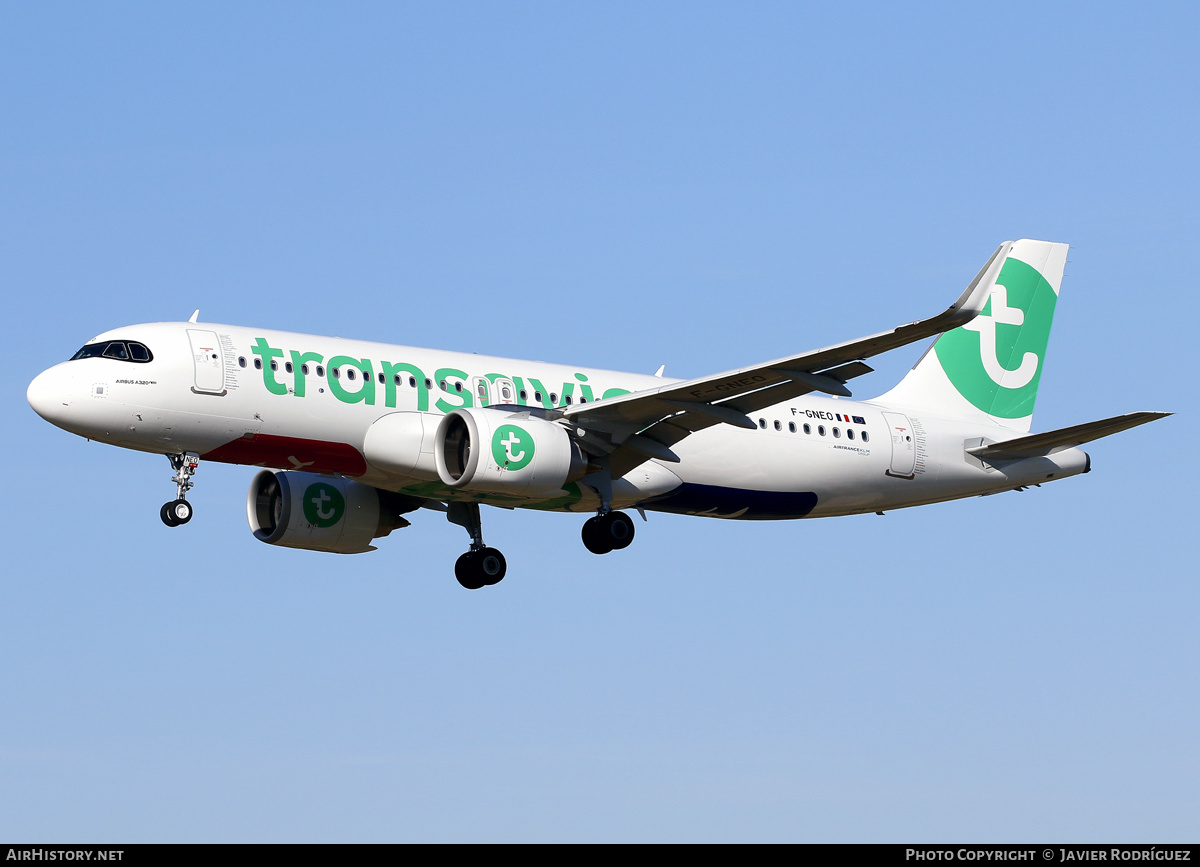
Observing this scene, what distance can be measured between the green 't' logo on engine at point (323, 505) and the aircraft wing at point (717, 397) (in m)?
6.56

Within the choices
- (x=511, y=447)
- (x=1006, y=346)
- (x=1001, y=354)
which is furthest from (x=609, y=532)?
(x=1006, y=346)

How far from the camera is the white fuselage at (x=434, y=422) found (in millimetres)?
32750

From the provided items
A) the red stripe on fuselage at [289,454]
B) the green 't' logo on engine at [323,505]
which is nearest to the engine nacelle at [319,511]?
the green 't' logo on engine at [323,505]

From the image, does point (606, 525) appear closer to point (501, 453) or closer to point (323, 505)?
point (501, 453)

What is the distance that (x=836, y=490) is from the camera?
39344mm

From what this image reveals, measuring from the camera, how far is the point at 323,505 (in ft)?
127

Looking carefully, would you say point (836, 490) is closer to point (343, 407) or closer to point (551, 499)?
point (551, 499)

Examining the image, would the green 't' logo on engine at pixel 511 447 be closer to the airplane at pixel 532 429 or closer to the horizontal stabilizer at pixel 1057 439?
the airplane at pixel 532 429

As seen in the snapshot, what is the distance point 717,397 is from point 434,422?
5767mm

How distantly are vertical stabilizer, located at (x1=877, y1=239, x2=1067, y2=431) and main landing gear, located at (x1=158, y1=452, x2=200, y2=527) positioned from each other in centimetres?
1754

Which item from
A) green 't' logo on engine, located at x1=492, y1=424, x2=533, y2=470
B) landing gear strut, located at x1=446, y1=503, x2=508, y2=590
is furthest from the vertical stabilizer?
green 't' logo on engine, located at x1=492, y1=424, x2=533, y2=470
